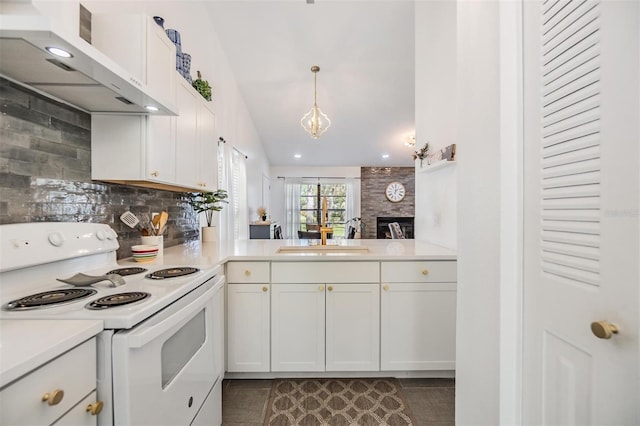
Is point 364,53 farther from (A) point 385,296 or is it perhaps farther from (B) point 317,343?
(B) point 317,343

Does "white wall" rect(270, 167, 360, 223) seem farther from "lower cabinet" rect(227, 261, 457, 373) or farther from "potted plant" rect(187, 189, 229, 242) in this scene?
"lower cabinet" rect(227, 261, 457, 373)

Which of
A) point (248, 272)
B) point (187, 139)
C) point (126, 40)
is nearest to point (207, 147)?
point (187, 139)

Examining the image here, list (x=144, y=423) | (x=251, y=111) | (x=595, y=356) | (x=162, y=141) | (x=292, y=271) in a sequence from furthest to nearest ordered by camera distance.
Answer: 1. (x=251, y=111)
2. (x=292, y=271)
3. (x=162, y=141)
4. (x=144, y=423)
5. (x=595, y=356)

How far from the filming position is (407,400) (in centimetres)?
176

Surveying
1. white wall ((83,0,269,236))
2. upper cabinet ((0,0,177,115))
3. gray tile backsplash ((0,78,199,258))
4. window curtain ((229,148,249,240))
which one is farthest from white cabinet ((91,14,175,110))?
window curtain ((229,148,249,240))

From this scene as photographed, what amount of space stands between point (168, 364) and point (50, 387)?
406 mm

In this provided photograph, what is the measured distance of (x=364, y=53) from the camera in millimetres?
3826

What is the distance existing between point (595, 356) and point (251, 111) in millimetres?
5289

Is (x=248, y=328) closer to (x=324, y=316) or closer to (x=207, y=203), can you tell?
(x=324, y=316)

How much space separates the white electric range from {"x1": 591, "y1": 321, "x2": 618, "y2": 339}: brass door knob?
1162 millimetres

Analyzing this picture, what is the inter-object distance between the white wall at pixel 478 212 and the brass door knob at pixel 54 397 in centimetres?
124

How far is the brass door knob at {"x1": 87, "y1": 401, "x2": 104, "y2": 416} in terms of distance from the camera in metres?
0.73

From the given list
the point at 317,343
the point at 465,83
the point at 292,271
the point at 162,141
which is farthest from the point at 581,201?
the point at 162,141

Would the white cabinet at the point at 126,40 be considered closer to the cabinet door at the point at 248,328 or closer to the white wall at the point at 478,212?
the cabinet door at the point at 248,328
